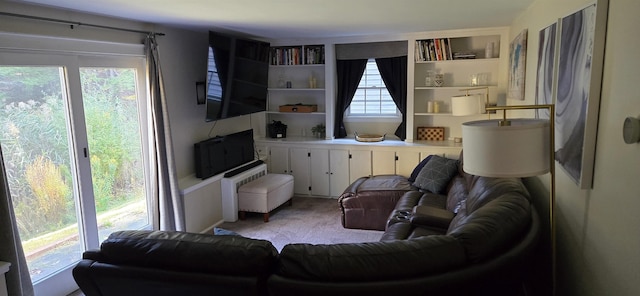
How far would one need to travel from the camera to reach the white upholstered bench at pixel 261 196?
4.65m

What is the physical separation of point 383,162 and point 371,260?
368cm

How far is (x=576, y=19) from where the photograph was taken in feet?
5.66

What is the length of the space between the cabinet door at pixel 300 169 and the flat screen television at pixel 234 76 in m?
0.78

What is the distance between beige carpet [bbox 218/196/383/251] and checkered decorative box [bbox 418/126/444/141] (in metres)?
1.48

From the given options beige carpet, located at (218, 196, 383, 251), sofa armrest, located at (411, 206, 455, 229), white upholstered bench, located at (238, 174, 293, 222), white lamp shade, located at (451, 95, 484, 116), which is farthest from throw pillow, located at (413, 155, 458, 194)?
white upholstered bench, located at (238, 174, 293, 222)

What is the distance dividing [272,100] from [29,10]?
360 cm

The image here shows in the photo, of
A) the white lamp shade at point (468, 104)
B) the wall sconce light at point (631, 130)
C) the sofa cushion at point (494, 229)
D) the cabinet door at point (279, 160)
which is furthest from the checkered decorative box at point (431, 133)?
the wall sconce light at point (631, 130)

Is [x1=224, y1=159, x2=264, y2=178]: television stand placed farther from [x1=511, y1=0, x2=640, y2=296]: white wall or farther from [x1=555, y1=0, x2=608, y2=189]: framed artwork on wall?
[x1=511, y1=0, x2=640, y2=296]: white wall

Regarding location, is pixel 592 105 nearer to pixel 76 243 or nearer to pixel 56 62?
pixel 56 62

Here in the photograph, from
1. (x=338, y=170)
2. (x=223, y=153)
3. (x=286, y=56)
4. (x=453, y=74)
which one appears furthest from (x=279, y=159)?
(x=453, y=74)

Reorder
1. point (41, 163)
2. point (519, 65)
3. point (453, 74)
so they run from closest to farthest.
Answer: point (41, 163), point (519, 65), point (453, 74)

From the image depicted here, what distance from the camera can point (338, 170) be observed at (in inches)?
217

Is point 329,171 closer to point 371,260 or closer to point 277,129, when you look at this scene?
point 277,129

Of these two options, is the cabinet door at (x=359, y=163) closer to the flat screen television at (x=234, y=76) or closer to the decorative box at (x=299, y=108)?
the decorative box at (x=299, y=108)
